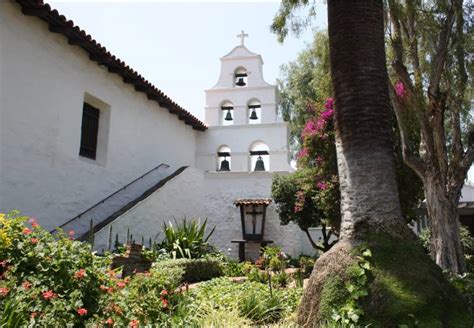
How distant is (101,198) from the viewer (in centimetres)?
1099

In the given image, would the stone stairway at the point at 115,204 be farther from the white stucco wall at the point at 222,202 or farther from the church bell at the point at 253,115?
the church bell at the point at 253,115

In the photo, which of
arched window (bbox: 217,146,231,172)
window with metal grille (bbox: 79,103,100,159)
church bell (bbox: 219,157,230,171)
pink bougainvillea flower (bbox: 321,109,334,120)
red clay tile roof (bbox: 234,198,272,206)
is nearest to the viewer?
pink bougainvillea flower (bbox: 321,109,334,120)

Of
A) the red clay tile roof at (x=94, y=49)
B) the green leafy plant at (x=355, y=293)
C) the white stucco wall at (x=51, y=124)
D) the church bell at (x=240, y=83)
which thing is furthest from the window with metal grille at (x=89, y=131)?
the green leafy plant at (x=355, y=293)

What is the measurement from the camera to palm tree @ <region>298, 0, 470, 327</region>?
12.0 ft

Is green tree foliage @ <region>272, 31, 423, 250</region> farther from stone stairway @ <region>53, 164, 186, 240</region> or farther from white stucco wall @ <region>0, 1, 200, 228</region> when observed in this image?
white stucco wall @ <region>0, 1, 200, 228</region>

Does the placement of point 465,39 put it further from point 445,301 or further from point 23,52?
point 23,52

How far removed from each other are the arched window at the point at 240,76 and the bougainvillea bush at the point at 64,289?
530 inches

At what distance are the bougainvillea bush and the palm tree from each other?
5.38ft

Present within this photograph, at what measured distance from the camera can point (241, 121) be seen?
16.9m

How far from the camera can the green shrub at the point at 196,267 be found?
7.78 meters

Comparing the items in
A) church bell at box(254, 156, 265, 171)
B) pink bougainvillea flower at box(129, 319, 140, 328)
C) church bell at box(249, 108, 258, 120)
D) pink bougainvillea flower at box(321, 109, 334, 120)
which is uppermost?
church bell at box(249, 108, 258, 120)

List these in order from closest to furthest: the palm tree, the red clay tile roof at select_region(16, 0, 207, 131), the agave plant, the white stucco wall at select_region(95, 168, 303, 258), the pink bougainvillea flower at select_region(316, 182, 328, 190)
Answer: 1. the palm tree
2. the red clay tile roof at select_region(16, 0, 207, 131)
3. the pink bougainvillea flower at select_region(316, 182, 328, 190)
4. the agave plant
5. the white stucco wall at select_region(95, 168, 303, 258)

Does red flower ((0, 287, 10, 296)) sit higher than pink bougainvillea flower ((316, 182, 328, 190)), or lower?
lower

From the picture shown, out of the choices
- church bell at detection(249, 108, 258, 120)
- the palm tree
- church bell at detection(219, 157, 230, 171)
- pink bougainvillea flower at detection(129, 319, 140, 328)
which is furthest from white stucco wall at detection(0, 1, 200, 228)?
the palm tree
